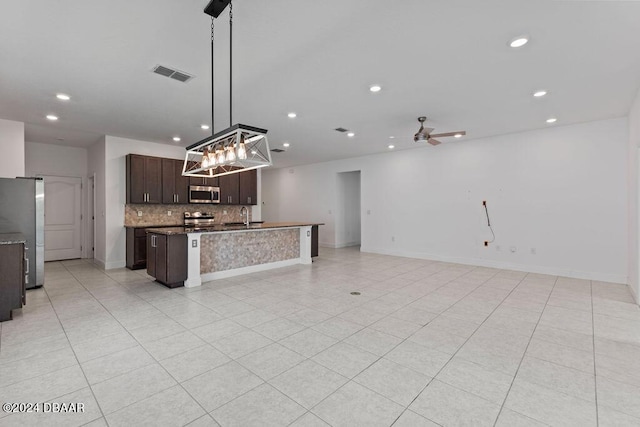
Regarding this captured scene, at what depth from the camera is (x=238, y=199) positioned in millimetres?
8203

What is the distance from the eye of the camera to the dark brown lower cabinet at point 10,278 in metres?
3.28

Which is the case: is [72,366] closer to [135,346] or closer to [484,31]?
[135,346]

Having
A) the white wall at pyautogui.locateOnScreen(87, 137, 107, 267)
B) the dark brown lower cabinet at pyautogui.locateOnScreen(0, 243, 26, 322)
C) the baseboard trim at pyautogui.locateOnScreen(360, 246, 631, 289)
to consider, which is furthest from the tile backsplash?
the baseboard trim at pyautogui.locateOnScreen(360, 246, 631, 289)

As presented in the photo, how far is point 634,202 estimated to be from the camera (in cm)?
425

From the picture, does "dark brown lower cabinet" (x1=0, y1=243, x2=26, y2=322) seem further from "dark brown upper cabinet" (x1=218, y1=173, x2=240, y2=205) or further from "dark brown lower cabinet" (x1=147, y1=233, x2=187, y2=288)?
"dark brown upper cabinet" (x1=218, y1=173, x2=240, y2=205)

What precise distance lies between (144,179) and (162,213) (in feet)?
3.14

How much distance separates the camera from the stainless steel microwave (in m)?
7.22

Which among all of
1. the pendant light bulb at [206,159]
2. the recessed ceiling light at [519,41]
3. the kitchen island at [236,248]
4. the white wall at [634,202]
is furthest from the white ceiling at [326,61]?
the kitchen island at [236,248]

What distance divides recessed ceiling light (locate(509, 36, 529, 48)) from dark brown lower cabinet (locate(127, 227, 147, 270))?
22.2 ft

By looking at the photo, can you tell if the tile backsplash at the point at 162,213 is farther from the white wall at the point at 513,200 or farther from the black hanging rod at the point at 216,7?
the black hanging rod at the point at 216,7

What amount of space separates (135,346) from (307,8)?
10.7 feet

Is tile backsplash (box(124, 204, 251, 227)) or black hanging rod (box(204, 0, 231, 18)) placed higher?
black hanging rod (box(204, 0, 231, 18))

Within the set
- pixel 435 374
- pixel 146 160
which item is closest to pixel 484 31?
pixel 435 374

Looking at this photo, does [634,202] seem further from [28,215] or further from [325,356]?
[28,215]
